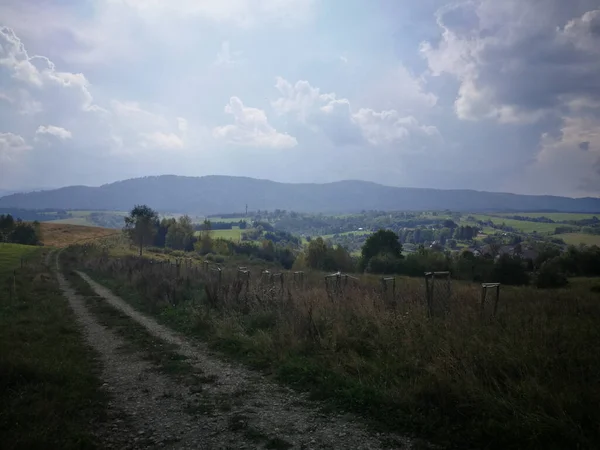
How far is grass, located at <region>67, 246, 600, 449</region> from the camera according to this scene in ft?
18.3

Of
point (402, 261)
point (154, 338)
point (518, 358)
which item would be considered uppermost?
point (518, 358)

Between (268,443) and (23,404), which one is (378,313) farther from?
(23,404)

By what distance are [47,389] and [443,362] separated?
6825 millimetres

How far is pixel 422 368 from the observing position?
24.2 ft

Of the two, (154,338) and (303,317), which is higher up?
(303,317)

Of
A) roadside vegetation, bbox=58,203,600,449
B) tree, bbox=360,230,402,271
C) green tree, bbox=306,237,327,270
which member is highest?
roadside vegetation, bbox=58,203,600,449

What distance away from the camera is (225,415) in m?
6.75

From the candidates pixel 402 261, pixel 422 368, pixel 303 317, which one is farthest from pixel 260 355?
pixel 402 261

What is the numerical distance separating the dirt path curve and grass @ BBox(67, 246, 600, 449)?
55cm

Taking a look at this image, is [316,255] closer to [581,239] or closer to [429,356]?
[581,239]

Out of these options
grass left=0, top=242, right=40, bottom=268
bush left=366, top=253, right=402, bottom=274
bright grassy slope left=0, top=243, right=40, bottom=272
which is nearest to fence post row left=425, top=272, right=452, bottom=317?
grass left=0, top=242, right=40, bottom=268

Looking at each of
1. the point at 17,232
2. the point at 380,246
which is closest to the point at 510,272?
the point at 380,246

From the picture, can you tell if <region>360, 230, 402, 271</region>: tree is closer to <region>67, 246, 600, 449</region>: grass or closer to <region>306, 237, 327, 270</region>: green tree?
<region>306, 237, 327, 270</region>: green tree

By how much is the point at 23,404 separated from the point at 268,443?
4.01m
